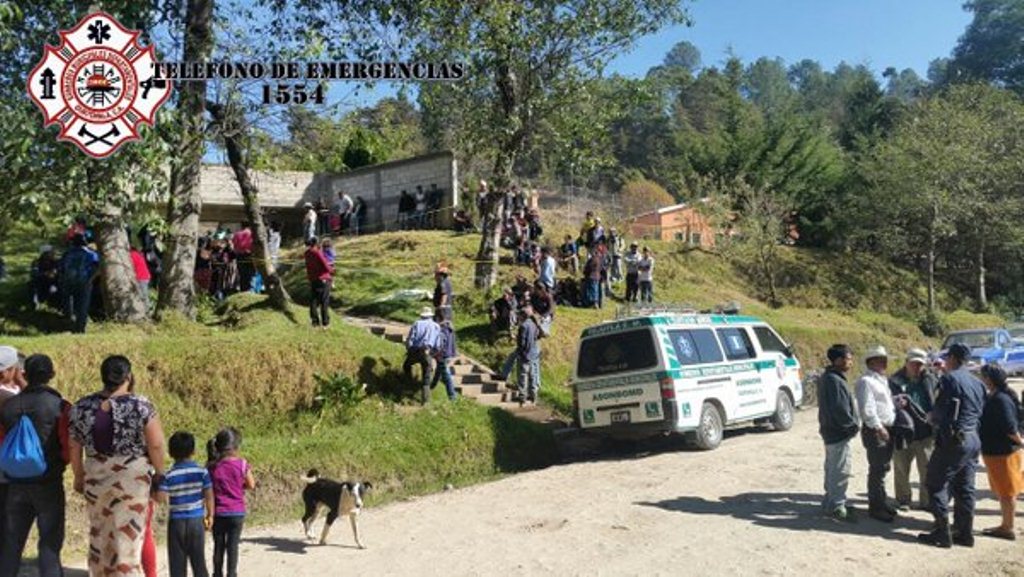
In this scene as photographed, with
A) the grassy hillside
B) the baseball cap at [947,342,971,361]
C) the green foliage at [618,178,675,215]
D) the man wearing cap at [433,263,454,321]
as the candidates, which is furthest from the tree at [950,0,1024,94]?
the baseball cap at [947,342,971,361]

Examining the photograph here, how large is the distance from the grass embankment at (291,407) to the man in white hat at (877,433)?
5656 millimetres

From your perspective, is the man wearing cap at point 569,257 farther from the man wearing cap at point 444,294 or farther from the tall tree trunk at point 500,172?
the man wearing cap at point 444,294

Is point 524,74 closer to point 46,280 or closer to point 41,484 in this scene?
point 46,280

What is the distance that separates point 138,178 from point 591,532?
7.75 metres

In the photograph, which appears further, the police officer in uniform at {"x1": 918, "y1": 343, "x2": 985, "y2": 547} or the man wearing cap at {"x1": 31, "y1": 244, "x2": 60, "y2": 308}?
the man wearing cap at {"x1": 31, "y1": 244, "x2": 60, "y2": 308}

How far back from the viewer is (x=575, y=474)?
487 inches

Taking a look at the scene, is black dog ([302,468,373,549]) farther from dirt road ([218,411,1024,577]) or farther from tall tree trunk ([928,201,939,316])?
tall tree trunk ([928,201,939,316])

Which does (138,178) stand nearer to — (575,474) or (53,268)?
(53,268)

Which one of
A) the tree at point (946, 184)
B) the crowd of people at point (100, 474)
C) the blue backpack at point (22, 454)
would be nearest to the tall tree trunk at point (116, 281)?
the crowd of people at point (100, 474)

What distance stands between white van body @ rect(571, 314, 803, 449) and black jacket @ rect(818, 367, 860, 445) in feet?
11.4

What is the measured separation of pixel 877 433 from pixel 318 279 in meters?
9.47

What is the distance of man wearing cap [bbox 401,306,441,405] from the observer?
1356cm

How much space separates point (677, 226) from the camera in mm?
40406

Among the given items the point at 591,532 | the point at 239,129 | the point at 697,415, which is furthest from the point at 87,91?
the point at 697,415
